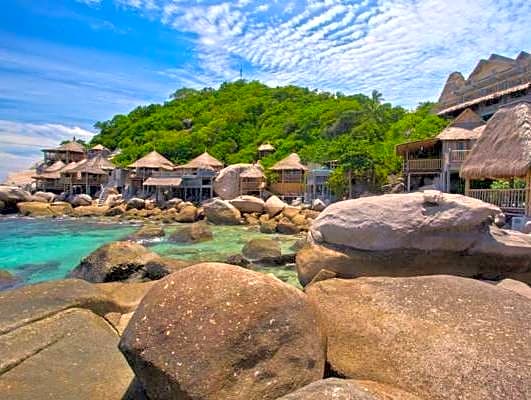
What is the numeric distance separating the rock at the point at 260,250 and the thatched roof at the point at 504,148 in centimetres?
721

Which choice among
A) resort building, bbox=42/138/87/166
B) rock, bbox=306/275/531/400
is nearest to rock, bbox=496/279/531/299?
rock, bbox=306/275/531/400

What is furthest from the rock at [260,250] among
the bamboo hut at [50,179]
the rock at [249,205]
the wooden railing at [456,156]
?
the bamboo hut at [50,179]

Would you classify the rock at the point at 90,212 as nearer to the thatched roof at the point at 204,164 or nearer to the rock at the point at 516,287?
the thatched roof at the point at 204,164

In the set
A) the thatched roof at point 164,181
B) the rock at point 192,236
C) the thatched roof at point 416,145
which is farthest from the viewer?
the thatched roof at point 164,181

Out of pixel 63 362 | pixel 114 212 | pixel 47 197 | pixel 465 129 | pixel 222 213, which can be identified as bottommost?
pixel 114 212

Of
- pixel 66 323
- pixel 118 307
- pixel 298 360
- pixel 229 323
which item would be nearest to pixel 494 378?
pixel 298 360

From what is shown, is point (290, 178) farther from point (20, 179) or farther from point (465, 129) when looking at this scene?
point (20, 179)

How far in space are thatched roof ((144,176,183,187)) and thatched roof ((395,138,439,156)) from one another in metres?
21.9

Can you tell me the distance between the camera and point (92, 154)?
56406 millimetres

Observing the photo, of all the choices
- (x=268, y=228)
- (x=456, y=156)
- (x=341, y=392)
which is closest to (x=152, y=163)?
(x=268, y=228)

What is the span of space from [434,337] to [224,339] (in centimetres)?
179

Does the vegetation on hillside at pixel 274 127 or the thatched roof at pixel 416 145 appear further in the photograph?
the vegetation on hillside at pixel 274 127

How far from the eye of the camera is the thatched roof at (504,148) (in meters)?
10.8

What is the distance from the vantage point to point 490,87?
27.7m
